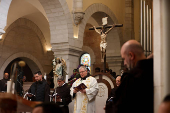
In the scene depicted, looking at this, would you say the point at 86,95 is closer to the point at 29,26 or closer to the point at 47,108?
the point at 47,108

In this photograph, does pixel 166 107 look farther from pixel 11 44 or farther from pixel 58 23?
pixel 11 44

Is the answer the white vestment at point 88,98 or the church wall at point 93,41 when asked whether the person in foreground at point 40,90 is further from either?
the church wall at point 93,41

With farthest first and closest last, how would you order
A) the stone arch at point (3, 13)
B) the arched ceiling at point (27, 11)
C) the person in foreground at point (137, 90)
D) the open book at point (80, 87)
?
the arched ceiling at point (27, 11)
the stone arch at point (3, 13)
the open book at point (80, 87)
the person in foreground at point (137, 90)

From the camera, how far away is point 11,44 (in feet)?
50.8

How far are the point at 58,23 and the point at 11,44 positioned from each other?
5.62 metres

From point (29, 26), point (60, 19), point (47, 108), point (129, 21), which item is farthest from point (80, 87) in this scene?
point (29, 26)

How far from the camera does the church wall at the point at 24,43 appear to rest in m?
15.2

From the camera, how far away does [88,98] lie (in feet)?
22.3

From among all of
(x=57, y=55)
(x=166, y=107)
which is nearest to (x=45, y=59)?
(x=57, y=55)

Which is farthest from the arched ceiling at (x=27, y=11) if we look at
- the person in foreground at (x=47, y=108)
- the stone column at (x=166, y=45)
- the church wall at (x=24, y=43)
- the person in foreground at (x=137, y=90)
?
the person in foreground at (x=47, y=108)

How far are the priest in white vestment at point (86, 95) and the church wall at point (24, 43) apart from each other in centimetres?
876

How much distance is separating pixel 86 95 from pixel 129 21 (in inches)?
361

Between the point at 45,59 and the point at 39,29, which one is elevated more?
the point at 39,29

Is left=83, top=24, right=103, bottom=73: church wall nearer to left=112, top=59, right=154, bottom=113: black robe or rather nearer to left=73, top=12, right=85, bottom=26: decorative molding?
left=73, top=12, right=85, bottom=26: decorative molding
